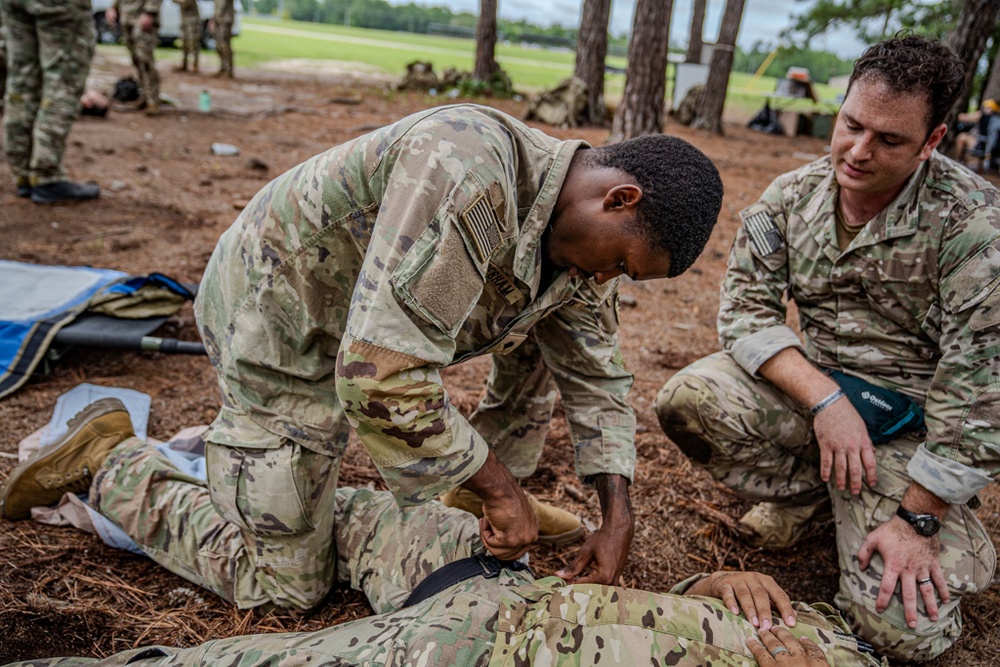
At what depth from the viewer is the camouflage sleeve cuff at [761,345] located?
2475 millimetres

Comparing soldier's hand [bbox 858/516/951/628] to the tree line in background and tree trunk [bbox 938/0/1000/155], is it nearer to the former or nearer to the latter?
the tree line in background

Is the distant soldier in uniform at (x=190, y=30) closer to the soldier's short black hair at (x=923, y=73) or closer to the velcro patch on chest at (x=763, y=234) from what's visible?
the velcro patch on chest at (x=763, y=234)

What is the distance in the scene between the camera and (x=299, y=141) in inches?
323

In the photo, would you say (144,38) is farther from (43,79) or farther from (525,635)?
(525,635)

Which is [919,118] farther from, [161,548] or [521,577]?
[161,548]

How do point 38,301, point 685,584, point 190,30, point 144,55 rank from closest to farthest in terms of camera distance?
point 685,584 < point 38,301 < point 144,55 < point 190,30

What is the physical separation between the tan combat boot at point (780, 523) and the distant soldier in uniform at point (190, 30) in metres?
12.8

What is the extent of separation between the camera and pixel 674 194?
5.03 feet

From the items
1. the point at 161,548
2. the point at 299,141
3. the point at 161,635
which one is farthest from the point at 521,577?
the point at 299,141

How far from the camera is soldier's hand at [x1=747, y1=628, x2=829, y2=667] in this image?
5.04 ft

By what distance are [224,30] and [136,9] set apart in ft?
14.1

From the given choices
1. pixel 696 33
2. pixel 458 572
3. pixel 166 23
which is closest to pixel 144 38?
pixel 458 572

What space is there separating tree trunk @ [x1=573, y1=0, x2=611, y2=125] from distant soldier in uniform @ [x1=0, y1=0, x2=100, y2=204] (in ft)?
22.6

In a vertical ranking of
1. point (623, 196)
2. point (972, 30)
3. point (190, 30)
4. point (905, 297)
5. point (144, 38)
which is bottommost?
point (905, 297)
